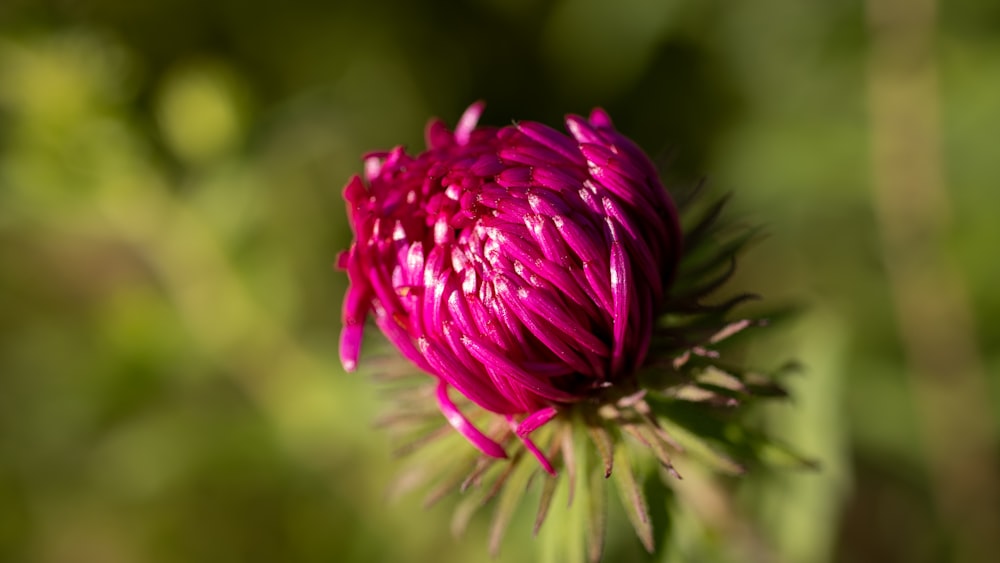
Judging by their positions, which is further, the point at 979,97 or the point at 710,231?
the point at 979,97

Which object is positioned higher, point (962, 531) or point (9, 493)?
point (9, 493)

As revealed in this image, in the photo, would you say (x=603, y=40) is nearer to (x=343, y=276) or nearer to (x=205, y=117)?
(x=343, y=276)

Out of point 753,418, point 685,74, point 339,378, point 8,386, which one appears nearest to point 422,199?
point 753,418

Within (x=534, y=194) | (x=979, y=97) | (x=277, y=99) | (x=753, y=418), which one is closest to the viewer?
(x=534, y=194)

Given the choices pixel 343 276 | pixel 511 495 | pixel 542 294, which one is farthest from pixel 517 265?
→ pixel 343 276

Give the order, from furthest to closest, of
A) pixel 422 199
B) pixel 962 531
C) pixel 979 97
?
pixel 979 97 < pixel 962 531 < pixel 422 199

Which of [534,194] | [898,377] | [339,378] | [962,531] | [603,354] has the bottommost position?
[962,531]

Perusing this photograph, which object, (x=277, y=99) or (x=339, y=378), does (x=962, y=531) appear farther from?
(x=277, y=99)
